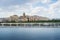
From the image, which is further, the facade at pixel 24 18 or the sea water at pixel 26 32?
the facade at pixel 24 18

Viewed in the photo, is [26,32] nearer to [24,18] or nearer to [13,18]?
[24,18]

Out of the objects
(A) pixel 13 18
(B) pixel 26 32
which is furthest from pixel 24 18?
(B) pixel 26 32

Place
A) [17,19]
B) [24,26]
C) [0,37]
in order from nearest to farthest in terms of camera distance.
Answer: [0,37]
[17,19]
[24,26]

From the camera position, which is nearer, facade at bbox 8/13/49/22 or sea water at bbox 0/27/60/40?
sea water at bbox 0/27/60/40

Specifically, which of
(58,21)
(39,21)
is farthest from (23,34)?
(58,21)

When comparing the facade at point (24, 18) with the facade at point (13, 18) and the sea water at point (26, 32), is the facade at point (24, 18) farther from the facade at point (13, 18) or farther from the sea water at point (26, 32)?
the sea water at point (26, 32)

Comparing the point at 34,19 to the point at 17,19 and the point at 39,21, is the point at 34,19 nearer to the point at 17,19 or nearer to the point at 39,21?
the point at 39,21

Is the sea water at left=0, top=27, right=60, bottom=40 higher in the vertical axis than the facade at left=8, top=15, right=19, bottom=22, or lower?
lower

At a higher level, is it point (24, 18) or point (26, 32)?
point (24, 18)

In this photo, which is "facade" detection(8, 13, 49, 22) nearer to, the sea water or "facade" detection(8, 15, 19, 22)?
"facade" detection(8, 15, 19, 22)

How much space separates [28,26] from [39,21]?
710 mm

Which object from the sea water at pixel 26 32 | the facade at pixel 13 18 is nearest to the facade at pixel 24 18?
the facade at pixel 13 18

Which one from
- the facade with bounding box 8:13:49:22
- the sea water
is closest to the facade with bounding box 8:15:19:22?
the facade with bounding box 8:13:49:22

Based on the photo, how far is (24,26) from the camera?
248 inches
